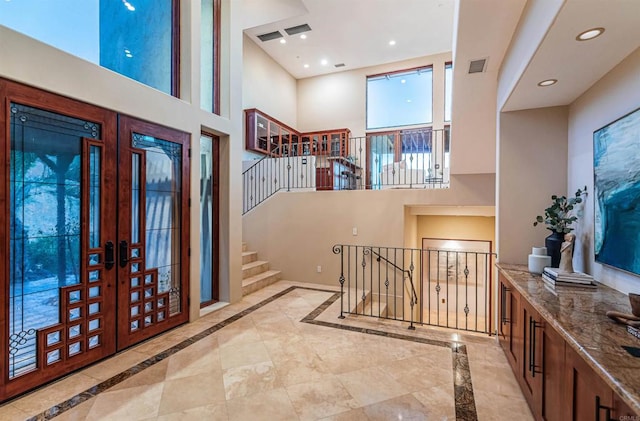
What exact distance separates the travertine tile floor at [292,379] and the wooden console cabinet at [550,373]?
276mm

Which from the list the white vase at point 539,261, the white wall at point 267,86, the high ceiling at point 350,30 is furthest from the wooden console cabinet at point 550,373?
the white wall at point 267,86

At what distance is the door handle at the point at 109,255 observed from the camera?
282 cm

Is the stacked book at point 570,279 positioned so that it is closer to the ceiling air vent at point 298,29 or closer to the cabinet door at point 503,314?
the cabinet door at point 503,314

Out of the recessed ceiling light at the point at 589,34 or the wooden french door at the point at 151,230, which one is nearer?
the recessed ceiling light at the point at 589,34

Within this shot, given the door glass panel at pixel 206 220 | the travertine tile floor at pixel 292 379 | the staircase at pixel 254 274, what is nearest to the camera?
the travertine tile floor at pixel 292 379

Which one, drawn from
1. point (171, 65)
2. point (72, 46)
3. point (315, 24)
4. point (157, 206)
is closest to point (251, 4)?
point (315, 24)

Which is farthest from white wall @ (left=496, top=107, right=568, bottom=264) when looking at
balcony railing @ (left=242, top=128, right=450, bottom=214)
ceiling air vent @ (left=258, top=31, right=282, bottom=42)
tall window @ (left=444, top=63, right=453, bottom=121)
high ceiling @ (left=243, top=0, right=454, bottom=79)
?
ceiling air vent @ (left=258, top=31, right=282, bottom=42)

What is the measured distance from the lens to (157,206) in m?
3.37

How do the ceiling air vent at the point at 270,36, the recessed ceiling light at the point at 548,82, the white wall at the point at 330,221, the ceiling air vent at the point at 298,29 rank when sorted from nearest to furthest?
1. the recessed ceiling light at the point at 548,82
2. the white wall at the point at 330,221
3. the ceiling air vent at the point at 298,29
4. the ceiling air vent at the point at 270,36

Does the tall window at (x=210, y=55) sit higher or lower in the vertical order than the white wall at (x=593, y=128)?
higher

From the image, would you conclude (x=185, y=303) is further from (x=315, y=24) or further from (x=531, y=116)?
(x=315, y=24)

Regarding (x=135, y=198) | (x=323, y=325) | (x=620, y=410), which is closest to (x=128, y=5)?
(x=135, y=198)

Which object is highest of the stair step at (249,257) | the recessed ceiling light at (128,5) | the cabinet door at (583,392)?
the recessed ceiling light at (128,5)

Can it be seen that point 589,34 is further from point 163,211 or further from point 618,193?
point 163,211
